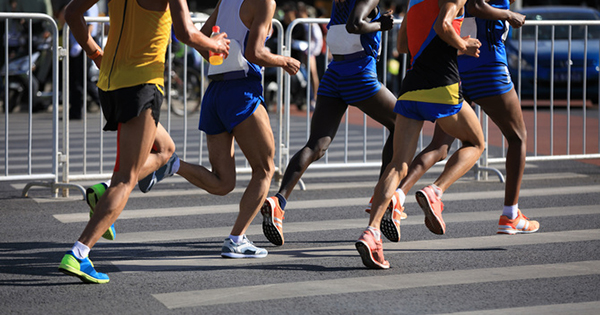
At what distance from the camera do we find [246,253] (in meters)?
5.56

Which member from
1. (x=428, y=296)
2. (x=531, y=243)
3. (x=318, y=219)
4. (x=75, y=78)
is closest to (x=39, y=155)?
(x=75, y=78)

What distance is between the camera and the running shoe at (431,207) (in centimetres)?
571

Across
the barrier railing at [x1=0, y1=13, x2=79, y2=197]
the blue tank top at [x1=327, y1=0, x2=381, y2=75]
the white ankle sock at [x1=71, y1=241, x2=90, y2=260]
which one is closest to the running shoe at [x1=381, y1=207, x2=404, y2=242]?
the blue tank top at [x1=327, y1=0, x2=381, y2=75]

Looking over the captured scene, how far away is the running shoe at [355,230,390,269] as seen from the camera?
16.9 feet

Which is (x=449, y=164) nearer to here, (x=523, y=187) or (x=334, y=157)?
(x=523, y=187)

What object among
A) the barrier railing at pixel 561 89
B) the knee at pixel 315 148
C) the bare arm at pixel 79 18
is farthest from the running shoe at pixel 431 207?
the barrier railing at pixel 561 89

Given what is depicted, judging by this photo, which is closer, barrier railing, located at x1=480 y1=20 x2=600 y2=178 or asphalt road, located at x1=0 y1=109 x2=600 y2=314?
asphalt road, located at x1=0 y1=109 x2=600 y2=314

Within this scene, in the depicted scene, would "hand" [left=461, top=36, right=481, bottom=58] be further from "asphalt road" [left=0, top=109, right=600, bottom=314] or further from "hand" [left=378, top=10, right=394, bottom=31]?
"asphalt road" [left=0, top=109, right=600, bottom=314]

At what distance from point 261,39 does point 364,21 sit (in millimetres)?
1185

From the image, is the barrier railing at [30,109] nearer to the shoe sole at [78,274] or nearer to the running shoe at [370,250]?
the shoe sole at [78,274]

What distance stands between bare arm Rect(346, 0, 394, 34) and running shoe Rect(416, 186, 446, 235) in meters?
1.15

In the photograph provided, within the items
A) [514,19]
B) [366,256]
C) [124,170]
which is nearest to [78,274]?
[124,170]

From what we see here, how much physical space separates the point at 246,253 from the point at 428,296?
1315 mm

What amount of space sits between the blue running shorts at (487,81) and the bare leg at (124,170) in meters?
2.24
